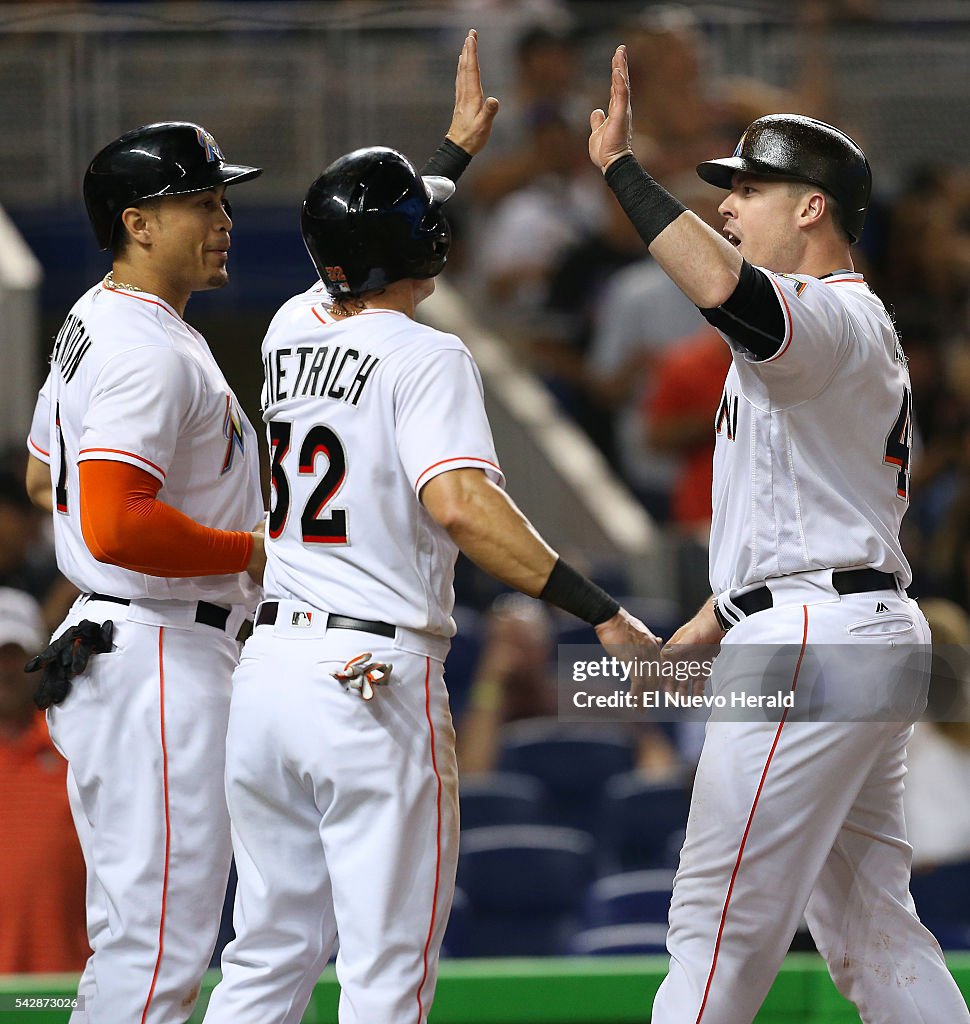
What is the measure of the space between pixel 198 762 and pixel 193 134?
1.25 meters

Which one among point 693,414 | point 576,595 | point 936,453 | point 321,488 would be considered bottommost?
point 936,453

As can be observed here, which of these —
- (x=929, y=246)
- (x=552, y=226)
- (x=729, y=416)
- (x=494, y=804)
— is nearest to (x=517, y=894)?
(x=494, y=804)

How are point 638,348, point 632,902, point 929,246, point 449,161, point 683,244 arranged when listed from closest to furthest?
point 683,244 < point 449,161 < point 632,902 < point 638,348 < point 929,246

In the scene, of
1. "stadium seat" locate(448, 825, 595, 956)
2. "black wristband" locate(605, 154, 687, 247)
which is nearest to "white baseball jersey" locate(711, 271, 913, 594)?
"black wristband" locate(605, 154, 687, 247)

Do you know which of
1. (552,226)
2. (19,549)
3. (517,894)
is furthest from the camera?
(552,226)

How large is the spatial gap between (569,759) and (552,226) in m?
2.69

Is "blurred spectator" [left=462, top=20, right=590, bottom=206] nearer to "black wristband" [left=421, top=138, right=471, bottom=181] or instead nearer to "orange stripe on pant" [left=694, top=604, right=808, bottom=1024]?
"black wristband" [left=421, top=138, right=471, bottom=181]

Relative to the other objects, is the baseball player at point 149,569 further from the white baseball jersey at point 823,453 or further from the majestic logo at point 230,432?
the white baseball jersey at point 823,453

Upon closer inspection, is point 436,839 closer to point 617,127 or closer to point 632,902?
point 617,127

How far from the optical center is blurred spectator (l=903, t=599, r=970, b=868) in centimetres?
482

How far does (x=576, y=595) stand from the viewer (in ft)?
9.56

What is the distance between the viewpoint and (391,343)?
2.91 m

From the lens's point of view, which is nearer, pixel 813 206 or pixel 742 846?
pixel 742 846

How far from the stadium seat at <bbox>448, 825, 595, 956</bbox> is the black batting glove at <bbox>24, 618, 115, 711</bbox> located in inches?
105
